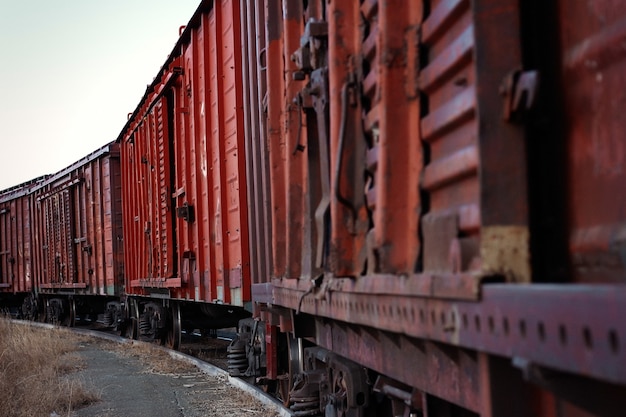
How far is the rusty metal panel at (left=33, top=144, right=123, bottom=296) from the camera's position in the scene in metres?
17.4

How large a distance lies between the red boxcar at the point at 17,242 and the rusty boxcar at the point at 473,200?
22664 mm

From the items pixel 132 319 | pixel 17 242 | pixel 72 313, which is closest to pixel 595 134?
pixel 132 319

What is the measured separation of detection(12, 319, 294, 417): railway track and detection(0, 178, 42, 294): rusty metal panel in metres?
7.02

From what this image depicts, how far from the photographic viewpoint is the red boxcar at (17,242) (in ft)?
84.9

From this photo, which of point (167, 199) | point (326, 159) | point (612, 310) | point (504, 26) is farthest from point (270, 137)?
point (167, 199)

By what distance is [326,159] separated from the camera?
→ 394 centimetres

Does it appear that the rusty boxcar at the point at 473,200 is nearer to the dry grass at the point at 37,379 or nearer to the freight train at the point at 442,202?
the freight train at the point at 442,202

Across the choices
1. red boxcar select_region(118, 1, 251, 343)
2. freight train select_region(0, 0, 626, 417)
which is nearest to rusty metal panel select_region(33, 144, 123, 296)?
red boxcar select_region(118, 1, 251, 343)

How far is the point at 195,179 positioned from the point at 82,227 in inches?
448

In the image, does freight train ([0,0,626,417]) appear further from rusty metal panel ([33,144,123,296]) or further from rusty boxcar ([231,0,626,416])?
rusty metal panel ([33,144,123,296])

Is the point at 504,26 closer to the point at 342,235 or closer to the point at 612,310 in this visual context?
the point at 612,310

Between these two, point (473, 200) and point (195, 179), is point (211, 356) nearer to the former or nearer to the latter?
point (195, 179)

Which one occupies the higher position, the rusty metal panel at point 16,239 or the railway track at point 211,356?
the rusty metal panel at point 16,239

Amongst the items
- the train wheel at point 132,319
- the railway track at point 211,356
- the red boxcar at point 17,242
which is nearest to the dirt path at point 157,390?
the railway track at point 211,356
